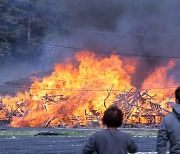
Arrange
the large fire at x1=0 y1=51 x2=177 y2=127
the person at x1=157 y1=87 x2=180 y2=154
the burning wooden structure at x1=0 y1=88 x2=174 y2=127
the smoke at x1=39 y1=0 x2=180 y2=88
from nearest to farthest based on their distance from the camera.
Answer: the person at x1=157 y1=87 x2=180 y2=154, the burning wooden structure at x1=0 y1=88 x2=174 y2=127, the large fire at x1=0 y1=51 x2=177 y2=127, the smoke at x1=39 y1=0 x2=180 y2=88

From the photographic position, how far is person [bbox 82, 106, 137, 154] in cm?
414

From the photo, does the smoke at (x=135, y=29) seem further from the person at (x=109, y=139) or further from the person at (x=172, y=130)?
the person at (x=109, y=139)

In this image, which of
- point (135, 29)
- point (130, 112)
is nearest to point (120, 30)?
point (135, 29)

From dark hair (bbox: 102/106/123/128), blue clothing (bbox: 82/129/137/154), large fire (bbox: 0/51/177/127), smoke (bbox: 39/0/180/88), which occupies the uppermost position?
smoke (bbox: 39/0/180/88)

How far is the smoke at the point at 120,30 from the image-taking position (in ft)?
116

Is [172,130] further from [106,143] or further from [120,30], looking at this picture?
[120,30]

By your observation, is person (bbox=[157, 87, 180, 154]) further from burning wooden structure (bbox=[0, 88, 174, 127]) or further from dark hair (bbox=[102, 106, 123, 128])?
burning wooden structure (bbox=[0, 88, 174, 127])

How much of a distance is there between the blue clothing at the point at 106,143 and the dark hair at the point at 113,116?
0.30 ft

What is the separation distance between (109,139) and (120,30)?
31948 mm

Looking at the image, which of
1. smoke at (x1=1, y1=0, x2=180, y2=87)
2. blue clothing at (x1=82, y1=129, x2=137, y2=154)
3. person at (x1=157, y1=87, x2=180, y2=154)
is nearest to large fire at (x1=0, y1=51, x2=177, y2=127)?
smoke at (x1=1, y1=0, x2=180, y2=87)

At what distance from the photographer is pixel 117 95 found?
27094 millimetres

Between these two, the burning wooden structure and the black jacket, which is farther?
the burning wooden structure

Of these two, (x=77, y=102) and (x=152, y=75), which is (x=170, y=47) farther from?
(x=77, y=102)

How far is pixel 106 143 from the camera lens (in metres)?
4.15
